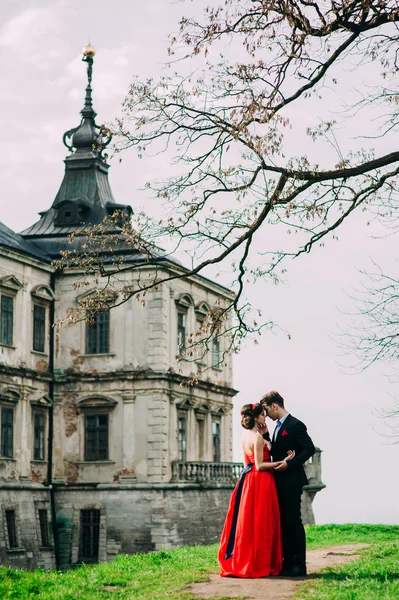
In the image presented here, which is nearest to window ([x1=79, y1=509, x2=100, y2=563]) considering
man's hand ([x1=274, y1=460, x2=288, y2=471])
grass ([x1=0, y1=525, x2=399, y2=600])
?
grass ([x1=0, y1=525, x2=399, y2=600])

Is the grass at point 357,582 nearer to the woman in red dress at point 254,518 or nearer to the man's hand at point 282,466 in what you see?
the woman in red dress at point 254,518

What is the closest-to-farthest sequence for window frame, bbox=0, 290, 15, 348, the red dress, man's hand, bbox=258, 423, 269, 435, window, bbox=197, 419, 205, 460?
the red dress
man's hand, bbox=258, 423, 269, 435
window frame, bbox=0, 290, 15, 348
window, bbox=197, 419, 205, 460

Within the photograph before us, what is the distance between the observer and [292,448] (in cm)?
1213

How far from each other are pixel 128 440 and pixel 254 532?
2212 centimetres

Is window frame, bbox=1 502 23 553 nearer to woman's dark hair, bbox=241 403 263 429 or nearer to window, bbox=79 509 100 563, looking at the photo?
window, bbox=79 509 100 563

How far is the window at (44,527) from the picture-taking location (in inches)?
1313

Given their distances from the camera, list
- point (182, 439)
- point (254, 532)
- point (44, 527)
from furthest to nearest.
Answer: point (182, 439), point (44, 527), point (254, 532)

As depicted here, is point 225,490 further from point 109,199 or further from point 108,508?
point 109,199

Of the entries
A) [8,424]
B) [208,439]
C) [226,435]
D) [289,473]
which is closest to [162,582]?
[289,473]

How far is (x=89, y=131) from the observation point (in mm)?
40156

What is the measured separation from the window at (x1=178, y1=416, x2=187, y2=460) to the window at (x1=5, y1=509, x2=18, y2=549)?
661 cm

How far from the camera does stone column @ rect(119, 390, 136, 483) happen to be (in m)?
33.5

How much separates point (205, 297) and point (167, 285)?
150 inches

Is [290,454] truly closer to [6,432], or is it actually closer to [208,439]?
[6,432]
